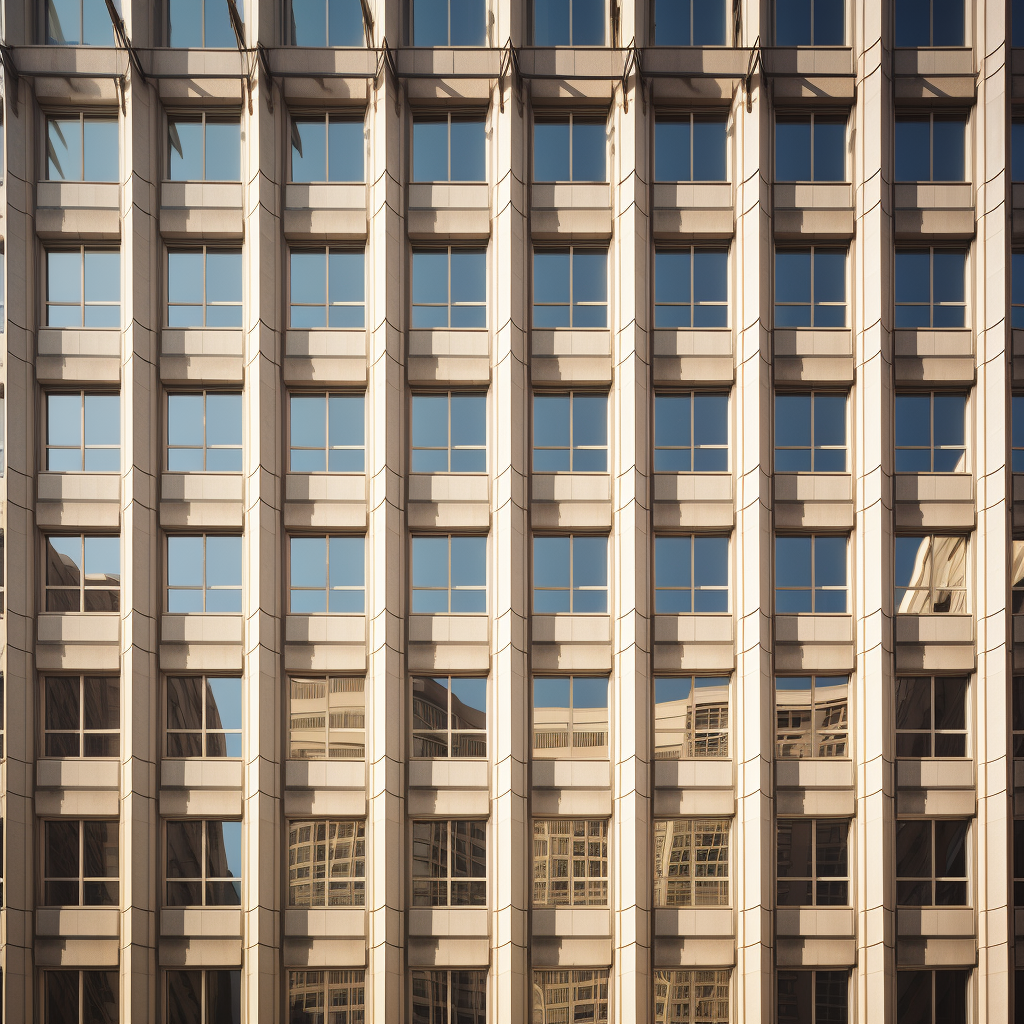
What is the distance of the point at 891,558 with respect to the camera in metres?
18.2

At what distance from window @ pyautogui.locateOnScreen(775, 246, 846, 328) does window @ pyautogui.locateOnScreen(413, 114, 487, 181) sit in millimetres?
8408

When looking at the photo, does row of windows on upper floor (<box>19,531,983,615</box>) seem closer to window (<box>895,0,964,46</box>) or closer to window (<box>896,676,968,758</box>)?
window (<box>896,676,968,758</box>)

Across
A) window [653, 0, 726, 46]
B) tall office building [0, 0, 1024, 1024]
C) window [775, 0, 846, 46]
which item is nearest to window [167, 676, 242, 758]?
tall office building [0, 0, 1024, 1024]

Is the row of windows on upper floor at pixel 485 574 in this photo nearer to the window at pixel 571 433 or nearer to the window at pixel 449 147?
the window at pixel 571 433

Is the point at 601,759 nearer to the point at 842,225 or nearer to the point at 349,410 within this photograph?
the point at 349,410

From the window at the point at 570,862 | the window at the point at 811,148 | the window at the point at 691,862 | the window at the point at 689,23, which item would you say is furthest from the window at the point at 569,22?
the window at the point at 691,862

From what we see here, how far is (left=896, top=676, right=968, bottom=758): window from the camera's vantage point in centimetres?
1808

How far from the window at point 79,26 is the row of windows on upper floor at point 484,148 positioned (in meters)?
2.00

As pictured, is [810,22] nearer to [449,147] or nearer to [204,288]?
[449,147]

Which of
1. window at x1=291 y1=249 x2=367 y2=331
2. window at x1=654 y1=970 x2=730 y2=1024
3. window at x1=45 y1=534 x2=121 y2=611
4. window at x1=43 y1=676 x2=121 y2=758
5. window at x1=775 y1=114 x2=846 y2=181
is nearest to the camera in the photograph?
window at x1=654 y1=970 x2=730 y2=1024

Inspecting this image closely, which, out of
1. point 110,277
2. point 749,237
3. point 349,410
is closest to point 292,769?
point 349,410

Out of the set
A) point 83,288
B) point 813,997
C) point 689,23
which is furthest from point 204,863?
point 689,23

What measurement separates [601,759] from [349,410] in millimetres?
10960

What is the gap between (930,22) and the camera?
1939cm
